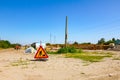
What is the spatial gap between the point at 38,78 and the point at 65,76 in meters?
1.20

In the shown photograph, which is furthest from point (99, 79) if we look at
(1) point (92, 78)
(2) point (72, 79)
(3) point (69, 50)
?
(3) point (69, 50)

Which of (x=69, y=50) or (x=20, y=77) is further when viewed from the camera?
(x=69, y=50)

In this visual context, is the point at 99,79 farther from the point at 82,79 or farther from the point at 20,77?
the point at 20,77

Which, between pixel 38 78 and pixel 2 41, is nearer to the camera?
pixel 38 78

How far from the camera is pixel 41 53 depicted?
17141 millimetres

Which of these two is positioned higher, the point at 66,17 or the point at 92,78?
the point at 66,17

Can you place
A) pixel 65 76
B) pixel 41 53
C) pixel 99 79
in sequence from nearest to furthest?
1. pixel 99 79
2. pixel 65 76
3. pixel 41 53

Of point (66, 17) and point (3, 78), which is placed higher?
point (66, 17)

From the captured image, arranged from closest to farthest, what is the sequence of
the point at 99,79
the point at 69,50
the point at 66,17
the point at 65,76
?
the point at 99,79 → the point at 65,76 → the point at 69,50 → the point at 66,17

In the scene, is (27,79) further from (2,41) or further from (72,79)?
(2,41)

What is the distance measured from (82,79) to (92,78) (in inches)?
17.3

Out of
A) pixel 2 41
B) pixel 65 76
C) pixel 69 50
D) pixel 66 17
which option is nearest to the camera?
pixel 65 76

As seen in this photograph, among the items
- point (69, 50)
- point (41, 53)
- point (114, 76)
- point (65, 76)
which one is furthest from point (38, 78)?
point (69, 50)

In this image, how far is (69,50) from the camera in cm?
3297
